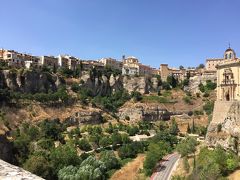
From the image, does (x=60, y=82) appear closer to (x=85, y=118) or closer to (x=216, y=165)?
(x=85, y=118)

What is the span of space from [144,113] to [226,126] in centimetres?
3512

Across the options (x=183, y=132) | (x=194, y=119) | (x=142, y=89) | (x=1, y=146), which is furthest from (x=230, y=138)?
(x=142, y=89)

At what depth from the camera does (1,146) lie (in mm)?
30000

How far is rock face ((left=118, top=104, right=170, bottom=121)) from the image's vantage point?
64750 millimetres

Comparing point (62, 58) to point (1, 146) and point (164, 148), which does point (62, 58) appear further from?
point (1, 146)

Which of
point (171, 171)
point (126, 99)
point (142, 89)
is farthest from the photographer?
point (142, 89)

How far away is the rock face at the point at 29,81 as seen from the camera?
6112cm

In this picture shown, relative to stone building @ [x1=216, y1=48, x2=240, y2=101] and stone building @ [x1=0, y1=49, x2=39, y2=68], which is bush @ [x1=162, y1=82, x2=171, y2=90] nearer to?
stone building @ [x1=0, y1=49, x2=39, y2=68]

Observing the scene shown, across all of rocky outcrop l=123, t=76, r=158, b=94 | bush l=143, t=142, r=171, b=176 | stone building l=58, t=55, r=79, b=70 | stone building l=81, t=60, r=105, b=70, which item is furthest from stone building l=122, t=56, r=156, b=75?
bush l=143, t=142, r=171, b=176

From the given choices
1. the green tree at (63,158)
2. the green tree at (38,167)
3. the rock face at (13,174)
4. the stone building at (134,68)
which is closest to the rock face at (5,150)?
the green tree at (38,167)

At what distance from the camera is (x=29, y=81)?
63.8 m

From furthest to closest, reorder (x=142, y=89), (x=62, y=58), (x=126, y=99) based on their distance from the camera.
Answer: (x=62, y=58) < (x=142, y=89) < (x=126, y=99)

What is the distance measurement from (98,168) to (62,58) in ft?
191

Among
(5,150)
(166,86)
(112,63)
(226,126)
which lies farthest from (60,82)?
(226,126)
